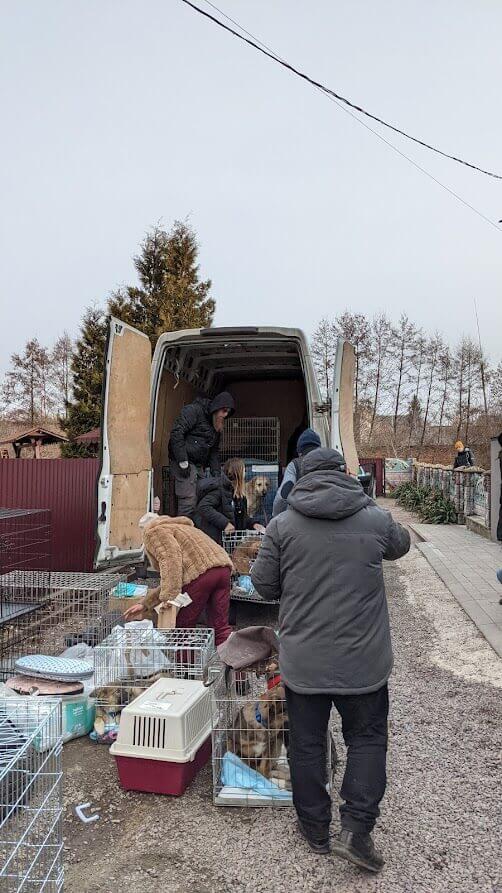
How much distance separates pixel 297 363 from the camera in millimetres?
8203

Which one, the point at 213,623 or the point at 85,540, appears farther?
the point at 85,540

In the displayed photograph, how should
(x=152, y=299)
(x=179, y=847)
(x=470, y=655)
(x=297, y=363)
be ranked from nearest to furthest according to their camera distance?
(x=179, y=847), (x=470, y=655), (x=297, y=363), (x=152, y=299)

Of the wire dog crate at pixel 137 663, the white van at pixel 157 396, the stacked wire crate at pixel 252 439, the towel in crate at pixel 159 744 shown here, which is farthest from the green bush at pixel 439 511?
the towel in crate at pixel 159 744

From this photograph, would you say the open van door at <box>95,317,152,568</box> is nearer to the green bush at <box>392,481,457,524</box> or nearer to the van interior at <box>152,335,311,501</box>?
the van interior at <box>152,335,311,501</box>

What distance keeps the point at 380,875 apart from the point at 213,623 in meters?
2.47

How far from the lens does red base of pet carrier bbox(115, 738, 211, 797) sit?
322 cm

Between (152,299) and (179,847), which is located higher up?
(152,299)

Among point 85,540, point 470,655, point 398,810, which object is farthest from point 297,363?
point 398,810

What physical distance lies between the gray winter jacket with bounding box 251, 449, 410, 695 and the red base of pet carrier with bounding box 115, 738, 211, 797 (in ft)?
3.19

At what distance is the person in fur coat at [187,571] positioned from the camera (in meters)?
4.36

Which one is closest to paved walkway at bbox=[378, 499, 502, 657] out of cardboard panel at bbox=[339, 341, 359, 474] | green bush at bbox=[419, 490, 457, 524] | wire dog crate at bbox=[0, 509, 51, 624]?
green bush at bbox=[419, 490, 457, 524]

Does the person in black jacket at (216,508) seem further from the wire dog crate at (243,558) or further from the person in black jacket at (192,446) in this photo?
the person in black jacket at (192,446)

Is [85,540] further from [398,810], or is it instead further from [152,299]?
[152,299]

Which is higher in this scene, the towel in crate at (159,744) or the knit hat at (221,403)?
the knit hat at (221,403)
